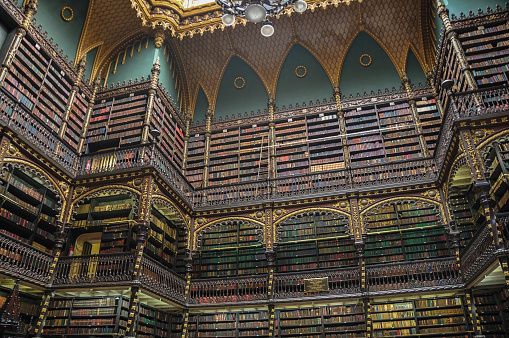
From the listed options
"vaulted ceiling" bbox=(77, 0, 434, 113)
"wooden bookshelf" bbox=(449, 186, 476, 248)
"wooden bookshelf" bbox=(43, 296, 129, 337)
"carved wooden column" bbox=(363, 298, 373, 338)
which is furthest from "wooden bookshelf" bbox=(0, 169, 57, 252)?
"wooden bookshelf" bbox=(449, 186, 476, 248)

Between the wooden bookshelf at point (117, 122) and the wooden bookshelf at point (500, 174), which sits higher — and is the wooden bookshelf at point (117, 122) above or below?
above

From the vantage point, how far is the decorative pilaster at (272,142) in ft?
31.8

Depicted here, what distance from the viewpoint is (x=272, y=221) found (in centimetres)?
864

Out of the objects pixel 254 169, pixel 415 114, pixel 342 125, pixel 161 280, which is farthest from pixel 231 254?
pixel 415 114

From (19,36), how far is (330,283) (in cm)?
768

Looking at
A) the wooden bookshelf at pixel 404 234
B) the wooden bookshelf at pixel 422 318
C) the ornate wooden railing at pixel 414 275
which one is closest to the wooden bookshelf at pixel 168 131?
the wooden bookshelf at pixel 404 234

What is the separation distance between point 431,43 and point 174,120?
6932mm

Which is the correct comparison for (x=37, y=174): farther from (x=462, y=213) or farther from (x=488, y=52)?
(x=488, y=52)

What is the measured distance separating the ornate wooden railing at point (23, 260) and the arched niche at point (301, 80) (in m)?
6.83

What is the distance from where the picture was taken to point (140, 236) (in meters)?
7.11

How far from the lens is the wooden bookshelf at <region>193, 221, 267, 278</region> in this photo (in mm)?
8953

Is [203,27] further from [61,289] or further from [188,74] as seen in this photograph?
[61,289]

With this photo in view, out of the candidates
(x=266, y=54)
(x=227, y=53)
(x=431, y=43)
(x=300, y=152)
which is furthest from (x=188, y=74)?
(x=431, y=43)

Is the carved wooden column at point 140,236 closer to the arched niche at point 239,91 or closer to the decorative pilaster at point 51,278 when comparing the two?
the decorative pilaster at point 51,278
